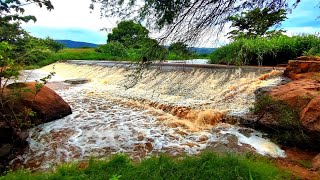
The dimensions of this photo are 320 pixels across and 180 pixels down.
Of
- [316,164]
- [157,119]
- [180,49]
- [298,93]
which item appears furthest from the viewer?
[157,119]

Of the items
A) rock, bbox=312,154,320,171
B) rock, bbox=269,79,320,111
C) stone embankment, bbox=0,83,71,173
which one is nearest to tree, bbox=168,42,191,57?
rock, bbox=312,154,320,171

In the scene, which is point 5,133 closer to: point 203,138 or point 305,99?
point 203,138

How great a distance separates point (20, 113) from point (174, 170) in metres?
3.56

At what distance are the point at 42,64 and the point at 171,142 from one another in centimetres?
2131

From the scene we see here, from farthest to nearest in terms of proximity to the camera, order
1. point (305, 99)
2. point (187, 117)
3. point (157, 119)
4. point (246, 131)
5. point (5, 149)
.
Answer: point (157, 119) < point (187, 117) < point (246, 131) < point (305, 99) < point (5, 149)

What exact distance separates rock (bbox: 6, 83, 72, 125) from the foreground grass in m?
3.24

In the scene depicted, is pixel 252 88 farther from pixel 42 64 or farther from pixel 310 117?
pixel 42 64

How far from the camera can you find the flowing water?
500 cm

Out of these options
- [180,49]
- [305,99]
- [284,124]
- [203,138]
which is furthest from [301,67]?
[180,49]

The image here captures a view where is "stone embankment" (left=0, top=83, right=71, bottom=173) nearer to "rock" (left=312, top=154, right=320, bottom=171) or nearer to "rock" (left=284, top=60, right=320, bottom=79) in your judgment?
"rock" (left=312, top=154, right=320, bottom=171)

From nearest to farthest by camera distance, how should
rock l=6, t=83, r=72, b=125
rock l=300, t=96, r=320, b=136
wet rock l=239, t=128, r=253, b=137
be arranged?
rock l=300, t=96, r=320, b=136
wet rock l=239, t=128, r=253, b=137
rock l=6, t=83, r=72, b=125

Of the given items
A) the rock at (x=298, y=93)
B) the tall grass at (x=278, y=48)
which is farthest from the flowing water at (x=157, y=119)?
the tall grass at (x=278, y=48)

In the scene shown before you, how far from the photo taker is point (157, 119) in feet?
22.4

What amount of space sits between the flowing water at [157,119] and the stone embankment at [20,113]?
0.22 m
